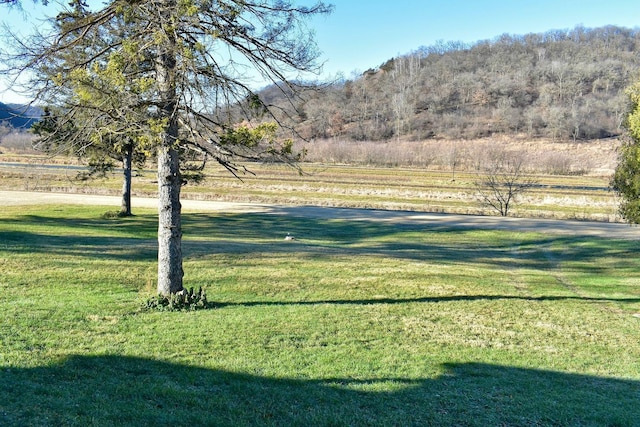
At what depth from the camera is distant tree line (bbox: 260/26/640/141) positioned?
116 m

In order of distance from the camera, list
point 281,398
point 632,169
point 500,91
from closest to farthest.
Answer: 1. point 281,398
2. point 632,169
3. point 500,91

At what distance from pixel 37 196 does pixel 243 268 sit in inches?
1102

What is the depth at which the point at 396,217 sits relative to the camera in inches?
1262

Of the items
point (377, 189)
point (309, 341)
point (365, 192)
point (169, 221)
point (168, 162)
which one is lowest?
point (309, 341)

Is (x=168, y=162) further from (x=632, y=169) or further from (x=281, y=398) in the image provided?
(x=632, y=169)

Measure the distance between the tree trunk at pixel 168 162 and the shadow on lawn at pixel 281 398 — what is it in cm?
333

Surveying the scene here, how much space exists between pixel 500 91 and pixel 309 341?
14360cm

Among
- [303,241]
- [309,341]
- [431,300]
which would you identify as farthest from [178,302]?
[303,241]

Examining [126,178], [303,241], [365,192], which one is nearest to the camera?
[303,241]

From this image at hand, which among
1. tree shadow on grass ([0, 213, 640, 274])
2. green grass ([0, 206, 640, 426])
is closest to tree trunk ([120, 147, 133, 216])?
tree shadow on grass ([0, 213, 640, 274])

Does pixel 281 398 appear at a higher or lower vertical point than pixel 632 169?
lower

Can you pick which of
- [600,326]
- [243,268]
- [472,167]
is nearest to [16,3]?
[243,268]

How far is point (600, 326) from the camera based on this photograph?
409 inches

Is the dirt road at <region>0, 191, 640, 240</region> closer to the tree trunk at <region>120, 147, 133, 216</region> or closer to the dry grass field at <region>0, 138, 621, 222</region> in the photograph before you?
the dry grass field at <region>0, 138, 621, 222</region>
